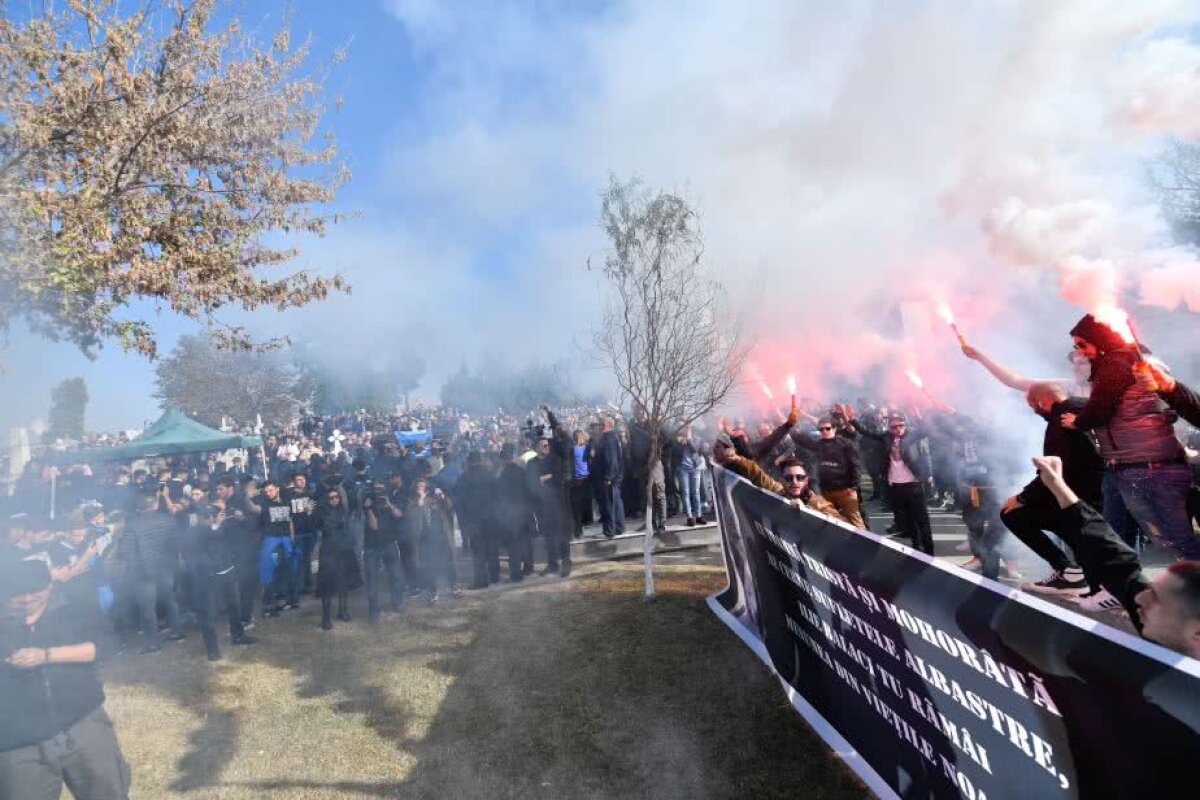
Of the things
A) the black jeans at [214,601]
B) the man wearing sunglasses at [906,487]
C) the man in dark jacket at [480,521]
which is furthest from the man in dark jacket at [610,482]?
the black jeans at [214,601]

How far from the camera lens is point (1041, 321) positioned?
1739cm

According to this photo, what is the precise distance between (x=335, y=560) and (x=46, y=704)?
505 centimetres

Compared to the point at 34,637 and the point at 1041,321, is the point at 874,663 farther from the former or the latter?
the point at 1041,321

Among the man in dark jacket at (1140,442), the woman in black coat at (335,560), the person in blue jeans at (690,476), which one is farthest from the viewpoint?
the person in blue jeans at (690,476)

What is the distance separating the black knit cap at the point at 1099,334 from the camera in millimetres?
4109

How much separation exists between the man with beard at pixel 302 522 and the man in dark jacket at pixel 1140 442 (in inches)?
344

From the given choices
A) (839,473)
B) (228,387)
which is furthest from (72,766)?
(228,387)

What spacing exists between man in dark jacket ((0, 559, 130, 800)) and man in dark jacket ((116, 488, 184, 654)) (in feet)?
14.8

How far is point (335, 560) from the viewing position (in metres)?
8.38

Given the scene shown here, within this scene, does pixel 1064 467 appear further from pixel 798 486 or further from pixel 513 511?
pixel 513 511

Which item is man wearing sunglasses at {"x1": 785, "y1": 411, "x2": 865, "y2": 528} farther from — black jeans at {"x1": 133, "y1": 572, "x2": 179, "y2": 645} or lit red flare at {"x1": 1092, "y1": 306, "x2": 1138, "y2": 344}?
black jeans at {"x1": 133, "y1": 572, "x2": 179, "y2": 645}

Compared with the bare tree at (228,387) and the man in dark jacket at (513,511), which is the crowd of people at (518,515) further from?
the bare tree at (228,387)

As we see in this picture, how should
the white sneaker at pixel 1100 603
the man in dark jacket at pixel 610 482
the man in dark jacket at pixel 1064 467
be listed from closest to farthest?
the white sneaker at pixel 1100 603, the man in dark jacket at pixel 1064 467, the man in dark jacket at pixel 610 482

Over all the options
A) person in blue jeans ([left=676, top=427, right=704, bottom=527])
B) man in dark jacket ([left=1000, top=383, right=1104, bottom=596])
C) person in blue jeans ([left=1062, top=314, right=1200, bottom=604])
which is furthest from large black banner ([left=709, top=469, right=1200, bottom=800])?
person in blue jeans ([left=676, top=427, right=704, bottom=527])
